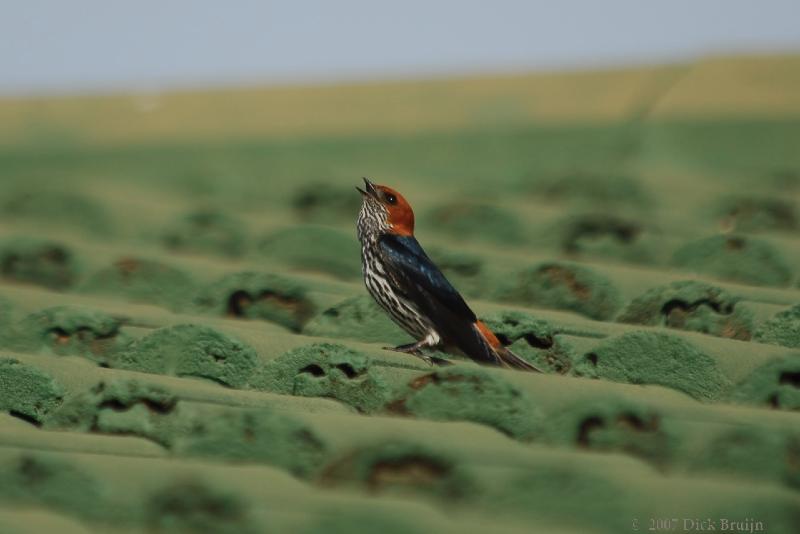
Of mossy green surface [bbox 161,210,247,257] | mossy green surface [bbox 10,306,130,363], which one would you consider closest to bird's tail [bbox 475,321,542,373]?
mossy green surface [bbox 10,306,130,363]

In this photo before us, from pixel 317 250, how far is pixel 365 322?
128 cm

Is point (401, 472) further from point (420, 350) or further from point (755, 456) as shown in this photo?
point (420, 350)

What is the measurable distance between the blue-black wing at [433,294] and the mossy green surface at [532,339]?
0.10 meters

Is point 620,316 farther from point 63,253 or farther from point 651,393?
point 63,253

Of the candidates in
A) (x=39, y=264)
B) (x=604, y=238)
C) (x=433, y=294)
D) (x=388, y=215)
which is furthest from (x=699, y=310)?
(x=39, y=264)

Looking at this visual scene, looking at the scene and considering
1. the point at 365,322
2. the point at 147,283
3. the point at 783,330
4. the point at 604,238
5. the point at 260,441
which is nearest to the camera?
the point at 260,441

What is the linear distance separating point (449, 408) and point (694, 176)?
595 cm

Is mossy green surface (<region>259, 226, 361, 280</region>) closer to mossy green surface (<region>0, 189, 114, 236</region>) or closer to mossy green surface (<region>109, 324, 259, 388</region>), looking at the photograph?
mossy green surface (<region>0, 189, 114, 236</region>)

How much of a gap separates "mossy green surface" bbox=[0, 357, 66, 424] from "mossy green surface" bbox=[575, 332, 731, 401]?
1733 mm

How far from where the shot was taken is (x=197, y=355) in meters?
4.61

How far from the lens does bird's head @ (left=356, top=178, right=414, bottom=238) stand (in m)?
5.70

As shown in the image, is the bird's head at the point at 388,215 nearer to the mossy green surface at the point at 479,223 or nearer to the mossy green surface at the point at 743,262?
the mossy green surface at the point at 743,262

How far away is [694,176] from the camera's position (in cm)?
951

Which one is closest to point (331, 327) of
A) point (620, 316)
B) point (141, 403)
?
point (620, 316)
